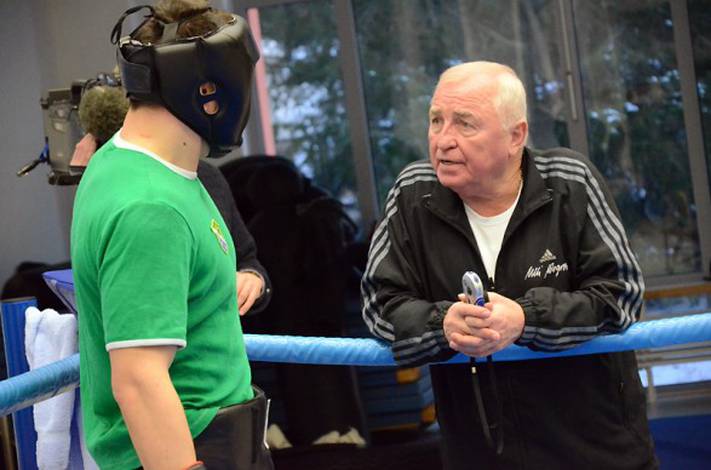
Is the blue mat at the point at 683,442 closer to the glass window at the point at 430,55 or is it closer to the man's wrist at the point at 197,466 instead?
the glass window at the point at 430,55

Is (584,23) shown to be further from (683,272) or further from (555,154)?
(555,154)

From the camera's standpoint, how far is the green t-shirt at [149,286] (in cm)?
156

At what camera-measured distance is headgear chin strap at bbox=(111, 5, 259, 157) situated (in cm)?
171

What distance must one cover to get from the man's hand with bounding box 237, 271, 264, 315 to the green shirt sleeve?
3.87 feet

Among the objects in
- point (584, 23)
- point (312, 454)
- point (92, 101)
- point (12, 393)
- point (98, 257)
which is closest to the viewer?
point (98, 257)

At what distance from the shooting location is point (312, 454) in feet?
19.3

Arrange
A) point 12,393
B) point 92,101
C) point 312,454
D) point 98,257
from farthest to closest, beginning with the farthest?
1. point 312,454
2. point 92,101
3. point 12,393
4. point 98,257

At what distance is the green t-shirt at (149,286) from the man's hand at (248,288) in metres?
Answer: 1.01

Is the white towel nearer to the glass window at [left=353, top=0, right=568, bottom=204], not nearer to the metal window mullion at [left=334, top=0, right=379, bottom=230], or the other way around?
the metal window mullion at [left=334, top=0, right=379, bottom=230]

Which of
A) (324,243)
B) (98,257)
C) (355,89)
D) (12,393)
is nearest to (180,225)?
(98,257)

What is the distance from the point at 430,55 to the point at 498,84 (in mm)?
4522

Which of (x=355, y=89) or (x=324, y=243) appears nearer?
(x=324, y=243)

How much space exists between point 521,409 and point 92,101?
46.5 inches

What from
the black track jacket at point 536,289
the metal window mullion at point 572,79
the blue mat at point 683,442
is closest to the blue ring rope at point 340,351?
the black track jacket at point 536,289
